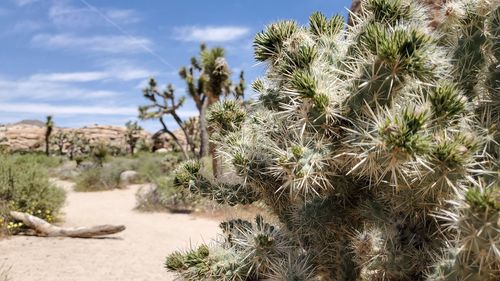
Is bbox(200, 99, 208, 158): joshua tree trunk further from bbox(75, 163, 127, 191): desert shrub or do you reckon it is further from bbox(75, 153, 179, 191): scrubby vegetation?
bbox(75, 163, 127, 191): desert shrub

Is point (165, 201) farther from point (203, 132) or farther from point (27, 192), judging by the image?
point (203, 132)

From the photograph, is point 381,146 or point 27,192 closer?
point 381,146

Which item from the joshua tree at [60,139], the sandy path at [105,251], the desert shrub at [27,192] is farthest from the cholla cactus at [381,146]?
the joshua tree at [60,139]

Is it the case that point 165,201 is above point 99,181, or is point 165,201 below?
below

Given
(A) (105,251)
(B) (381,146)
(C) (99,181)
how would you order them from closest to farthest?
1. (B) (381,146)
2. (A) (105,251)
3. (C) (99,181)

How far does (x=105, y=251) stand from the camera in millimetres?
9148

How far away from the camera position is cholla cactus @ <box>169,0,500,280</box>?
2.40 meters

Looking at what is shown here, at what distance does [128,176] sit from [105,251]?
16.1m

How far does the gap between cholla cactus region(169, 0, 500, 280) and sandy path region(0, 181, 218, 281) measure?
1906 millimetres

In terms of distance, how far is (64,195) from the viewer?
12.4 m

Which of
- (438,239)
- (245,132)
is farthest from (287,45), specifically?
(438,239)

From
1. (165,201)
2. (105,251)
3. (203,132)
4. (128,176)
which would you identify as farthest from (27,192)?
(203,132)

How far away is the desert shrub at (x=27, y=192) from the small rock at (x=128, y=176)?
12.1 meters

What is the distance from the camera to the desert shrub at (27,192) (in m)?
10.7
